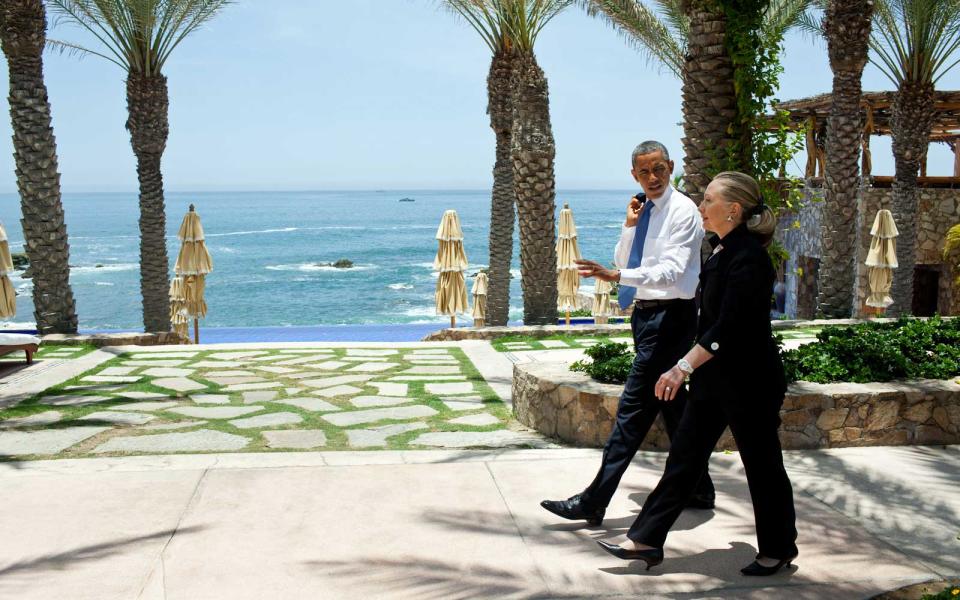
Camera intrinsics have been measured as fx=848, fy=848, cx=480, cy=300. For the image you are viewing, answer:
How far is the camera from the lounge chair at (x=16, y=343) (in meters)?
8.58

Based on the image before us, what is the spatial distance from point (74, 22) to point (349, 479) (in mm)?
14022

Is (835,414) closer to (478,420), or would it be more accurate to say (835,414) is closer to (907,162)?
(478,420)

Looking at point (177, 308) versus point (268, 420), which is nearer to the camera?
point (268, 420)

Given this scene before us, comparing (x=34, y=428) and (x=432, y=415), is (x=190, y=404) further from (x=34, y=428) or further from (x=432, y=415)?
(x=432, y=415)

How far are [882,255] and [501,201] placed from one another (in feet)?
23.5

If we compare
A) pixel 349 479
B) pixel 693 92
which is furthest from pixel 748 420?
pixel 693 92

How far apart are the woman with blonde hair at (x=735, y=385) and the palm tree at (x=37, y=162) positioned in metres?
11.1

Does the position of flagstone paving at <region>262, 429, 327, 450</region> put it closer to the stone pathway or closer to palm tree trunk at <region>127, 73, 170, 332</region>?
the stone pathway

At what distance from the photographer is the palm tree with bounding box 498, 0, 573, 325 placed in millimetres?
14812

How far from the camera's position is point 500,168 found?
17453mm

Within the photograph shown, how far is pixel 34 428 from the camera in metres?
6.32

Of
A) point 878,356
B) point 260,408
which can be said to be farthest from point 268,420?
point 878,356

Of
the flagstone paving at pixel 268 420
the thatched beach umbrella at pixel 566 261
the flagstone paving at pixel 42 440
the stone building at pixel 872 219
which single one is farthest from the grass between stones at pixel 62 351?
the stone building at pixel 872 219

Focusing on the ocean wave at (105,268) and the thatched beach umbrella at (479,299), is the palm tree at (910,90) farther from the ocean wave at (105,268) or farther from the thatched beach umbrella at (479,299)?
the ocean wave at (105,268)
